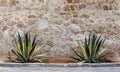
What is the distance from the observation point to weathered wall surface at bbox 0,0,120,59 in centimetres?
977

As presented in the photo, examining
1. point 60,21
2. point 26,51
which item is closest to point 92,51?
point 60,21

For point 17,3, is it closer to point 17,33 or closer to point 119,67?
point 17,33


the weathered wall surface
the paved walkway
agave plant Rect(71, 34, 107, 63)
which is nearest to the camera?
the paved walkway

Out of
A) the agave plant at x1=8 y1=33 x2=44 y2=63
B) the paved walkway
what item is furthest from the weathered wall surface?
the paved walkway

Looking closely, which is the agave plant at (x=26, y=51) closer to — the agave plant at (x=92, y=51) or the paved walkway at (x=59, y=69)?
the paved walkway at (x=59, y=69)

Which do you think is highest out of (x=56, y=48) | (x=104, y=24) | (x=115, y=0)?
(x=115, y=0)

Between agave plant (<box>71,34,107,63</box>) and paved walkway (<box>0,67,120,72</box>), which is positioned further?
agave plant (<box>71,34,107,63</box>)

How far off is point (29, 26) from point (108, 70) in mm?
3458

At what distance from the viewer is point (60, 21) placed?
9852 millimetres

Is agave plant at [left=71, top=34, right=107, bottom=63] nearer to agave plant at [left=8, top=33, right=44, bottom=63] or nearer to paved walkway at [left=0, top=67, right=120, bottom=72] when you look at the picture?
paved walkway at [left=0, top=67, right=120, bottom=72]

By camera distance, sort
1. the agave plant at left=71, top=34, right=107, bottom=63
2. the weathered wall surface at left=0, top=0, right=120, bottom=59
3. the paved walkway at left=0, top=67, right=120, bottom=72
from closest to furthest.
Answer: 1. the paved walkway at left=0, top=67, right=120, bottom=72
2. the agave plant at left=71, top=34, right=107, bottom=63
3. the weathered wall surface at left=0, top=0, right=120, bottom=59

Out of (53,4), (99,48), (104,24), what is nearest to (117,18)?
(104,24)

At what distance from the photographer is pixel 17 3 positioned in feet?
32.7

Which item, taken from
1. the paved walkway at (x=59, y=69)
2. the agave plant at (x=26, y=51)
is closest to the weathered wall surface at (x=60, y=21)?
the agave plant at (x=26, y=51)
